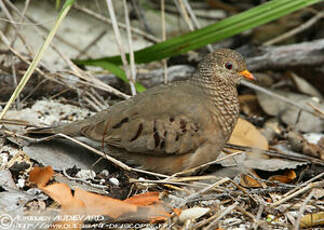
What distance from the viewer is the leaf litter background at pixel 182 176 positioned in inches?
94.3

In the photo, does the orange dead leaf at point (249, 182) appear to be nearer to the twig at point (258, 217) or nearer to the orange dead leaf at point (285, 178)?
the orange dead leaf at point (285, 178)

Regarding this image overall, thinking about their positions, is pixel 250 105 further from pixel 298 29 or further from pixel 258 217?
pixel 258 217

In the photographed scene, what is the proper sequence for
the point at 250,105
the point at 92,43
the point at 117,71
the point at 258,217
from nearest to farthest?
the point at 258,217 → the point at 117,71 → the point at 250,105 → the point at 92,43

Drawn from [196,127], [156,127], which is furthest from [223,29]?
[156,127]

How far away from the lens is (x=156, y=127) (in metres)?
2.79

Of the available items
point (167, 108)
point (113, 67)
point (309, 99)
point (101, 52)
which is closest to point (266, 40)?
point (309, 99)

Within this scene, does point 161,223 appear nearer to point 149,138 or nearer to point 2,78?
point 149,138

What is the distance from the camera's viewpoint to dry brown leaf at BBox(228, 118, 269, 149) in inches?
137

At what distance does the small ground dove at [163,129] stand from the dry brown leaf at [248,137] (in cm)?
52

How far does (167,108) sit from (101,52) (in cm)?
A: 210

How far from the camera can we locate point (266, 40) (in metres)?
5.05

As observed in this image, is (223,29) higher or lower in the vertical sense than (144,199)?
higher

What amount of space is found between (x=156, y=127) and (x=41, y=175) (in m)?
0.69

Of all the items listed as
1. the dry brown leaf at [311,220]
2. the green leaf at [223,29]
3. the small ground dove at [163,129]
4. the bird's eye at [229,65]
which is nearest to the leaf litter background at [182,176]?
the dry brown leaf at [311,220]
